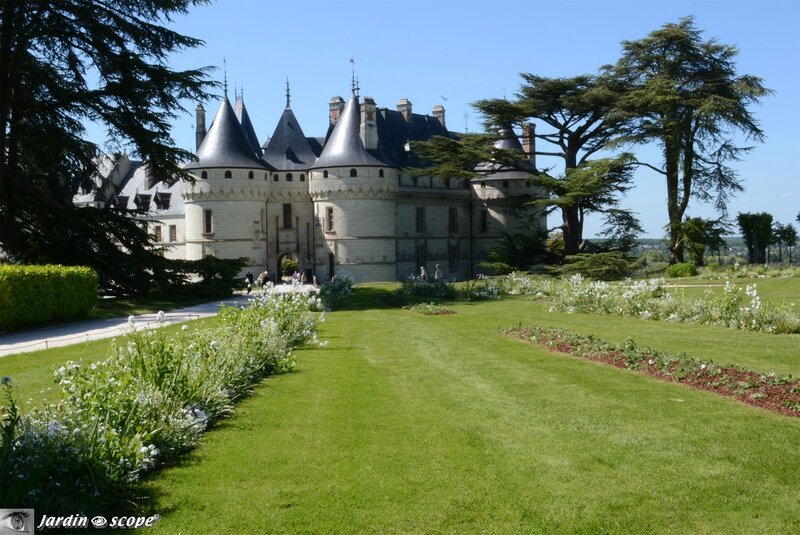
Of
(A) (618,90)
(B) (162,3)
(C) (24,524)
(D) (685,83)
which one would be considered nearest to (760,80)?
(D) (685,83)

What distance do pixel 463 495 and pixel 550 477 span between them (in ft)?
2.47

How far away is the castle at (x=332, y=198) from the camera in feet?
144

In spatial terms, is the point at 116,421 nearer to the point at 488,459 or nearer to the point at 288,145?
the point at 488,459

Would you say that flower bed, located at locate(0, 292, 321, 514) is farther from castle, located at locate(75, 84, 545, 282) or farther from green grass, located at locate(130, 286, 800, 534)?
castle, located at locate(75, 84, 545, 282)

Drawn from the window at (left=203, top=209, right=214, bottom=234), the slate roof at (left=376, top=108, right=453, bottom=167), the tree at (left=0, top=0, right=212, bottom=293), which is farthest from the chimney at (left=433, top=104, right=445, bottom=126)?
the tree at (left=0, top=0, right=212, bottom=293)

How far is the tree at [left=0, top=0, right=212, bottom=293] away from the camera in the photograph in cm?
2366

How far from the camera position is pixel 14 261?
23.4 meters

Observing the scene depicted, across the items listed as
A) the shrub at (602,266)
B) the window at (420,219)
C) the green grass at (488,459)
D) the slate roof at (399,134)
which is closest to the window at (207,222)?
the slate roof at (399,134)

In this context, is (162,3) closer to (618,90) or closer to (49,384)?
(49,384)

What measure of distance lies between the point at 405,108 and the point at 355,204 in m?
11.4

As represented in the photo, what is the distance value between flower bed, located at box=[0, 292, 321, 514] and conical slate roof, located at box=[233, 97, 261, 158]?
37.9 meters

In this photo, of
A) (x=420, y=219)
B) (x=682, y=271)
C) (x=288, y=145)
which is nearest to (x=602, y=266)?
(x=682, y=271)

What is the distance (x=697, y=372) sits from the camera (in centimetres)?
947

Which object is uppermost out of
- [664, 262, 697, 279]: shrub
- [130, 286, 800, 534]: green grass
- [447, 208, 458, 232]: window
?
[447, 208, 458, 232]: window
